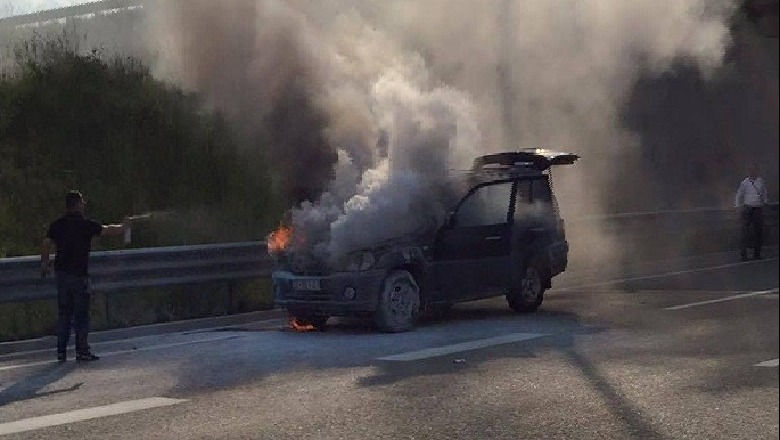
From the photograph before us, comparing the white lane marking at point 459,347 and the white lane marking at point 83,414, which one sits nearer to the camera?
the white lane marking at point 83,414

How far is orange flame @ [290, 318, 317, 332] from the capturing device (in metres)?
11.1

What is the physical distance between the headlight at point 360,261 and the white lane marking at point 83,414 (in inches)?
136

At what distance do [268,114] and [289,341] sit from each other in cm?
469

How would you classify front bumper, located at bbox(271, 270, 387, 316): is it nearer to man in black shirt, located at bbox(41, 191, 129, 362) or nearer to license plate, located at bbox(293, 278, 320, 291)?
license plate, located at bbox(293, 278, 320, 291)

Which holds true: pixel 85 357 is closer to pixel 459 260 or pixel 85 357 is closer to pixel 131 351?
pixel 131 351

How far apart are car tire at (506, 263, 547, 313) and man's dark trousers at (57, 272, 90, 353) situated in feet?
16.0

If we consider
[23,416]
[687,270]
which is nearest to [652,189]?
[687,270]

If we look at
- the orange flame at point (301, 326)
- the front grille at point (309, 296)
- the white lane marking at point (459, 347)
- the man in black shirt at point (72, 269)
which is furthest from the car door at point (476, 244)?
the man in black shirt at point (72, 269)

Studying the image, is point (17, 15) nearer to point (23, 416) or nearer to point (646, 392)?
point (23, 416)

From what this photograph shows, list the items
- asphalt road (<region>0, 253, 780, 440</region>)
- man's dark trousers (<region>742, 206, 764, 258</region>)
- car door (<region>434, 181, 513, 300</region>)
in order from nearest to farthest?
asphalt road (<region>0, 253, 780, 440</region>) → car door (<region>434, 181, 513, 300</region>) → man's dark trousers (<region>742, 206, 764, 258</region>)

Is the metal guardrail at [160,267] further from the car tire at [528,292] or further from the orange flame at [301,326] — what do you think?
the car tire at [528,292]

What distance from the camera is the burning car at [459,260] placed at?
10500 mm

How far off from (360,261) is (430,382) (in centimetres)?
287

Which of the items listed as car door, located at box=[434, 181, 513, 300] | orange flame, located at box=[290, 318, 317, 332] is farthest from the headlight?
orange flame, located at box=[290, 318, 317, 332]
